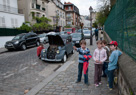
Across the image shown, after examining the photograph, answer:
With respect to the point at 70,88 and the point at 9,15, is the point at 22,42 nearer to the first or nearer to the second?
the point at 9,15

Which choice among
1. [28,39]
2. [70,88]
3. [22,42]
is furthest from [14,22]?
[70,88]

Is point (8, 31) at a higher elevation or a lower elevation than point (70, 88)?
higher

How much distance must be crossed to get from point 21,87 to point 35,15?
87.8 feet

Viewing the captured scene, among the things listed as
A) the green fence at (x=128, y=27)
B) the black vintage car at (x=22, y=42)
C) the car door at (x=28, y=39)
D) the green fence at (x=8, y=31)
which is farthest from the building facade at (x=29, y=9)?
the green fence at (x=128, y=27)

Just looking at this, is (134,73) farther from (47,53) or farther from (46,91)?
(47,53)

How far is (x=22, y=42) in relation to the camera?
14.5 m

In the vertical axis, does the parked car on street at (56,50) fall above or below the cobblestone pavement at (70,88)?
above

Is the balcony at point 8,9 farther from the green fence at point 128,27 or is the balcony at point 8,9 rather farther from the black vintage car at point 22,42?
the green fence at point 128,27

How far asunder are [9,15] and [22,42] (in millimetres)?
9554

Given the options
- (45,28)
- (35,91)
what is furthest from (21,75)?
(45,28)

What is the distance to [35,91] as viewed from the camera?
4273mm

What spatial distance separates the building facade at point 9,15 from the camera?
794 inches

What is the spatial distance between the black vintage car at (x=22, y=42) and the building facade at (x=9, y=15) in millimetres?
6938

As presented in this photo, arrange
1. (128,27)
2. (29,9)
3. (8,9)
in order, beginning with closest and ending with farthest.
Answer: (128,27) < (8,9) < (29,9)
